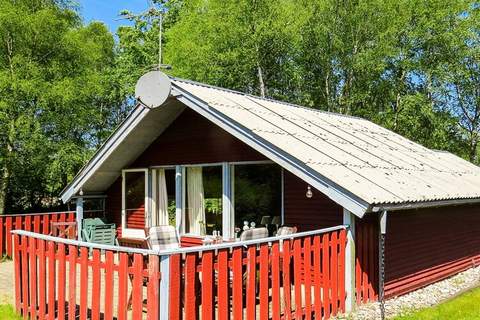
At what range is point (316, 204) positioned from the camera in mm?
8500

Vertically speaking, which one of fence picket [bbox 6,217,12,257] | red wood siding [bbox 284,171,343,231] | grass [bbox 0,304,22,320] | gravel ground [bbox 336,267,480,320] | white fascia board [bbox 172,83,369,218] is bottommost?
gravel ground [bbox 336,267,480,320]

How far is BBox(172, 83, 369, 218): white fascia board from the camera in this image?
6.38m

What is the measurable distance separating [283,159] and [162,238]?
2657 mm

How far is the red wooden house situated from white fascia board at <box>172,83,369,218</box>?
0.02 m

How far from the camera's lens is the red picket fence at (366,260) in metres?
6.98

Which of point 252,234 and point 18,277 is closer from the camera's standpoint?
point 18,277

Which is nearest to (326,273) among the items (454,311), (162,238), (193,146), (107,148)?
→ (454,311)

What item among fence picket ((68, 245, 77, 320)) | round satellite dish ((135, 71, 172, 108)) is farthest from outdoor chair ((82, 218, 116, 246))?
fence picket ((68, 245, 77, 320))

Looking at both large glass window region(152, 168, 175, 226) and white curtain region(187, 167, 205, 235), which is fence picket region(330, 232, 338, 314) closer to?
white curtain region(187, 167, 205, 235)

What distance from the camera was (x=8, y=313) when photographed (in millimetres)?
6645

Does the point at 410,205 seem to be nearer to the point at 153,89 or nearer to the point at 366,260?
the point at 366,260

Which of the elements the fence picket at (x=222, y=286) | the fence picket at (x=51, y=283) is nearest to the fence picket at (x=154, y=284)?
the fence picket at (x=222, y=286)

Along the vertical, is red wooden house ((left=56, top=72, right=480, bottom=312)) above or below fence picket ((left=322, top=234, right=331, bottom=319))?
above

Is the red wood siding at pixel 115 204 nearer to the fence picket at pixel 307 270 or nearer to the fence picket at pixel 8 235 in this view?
the fence picket at pixel 8 235
